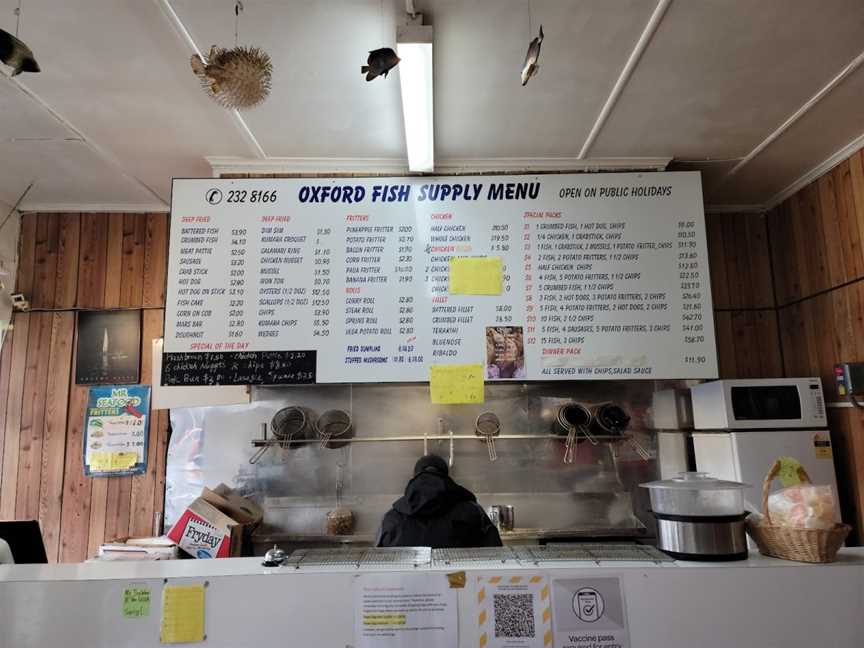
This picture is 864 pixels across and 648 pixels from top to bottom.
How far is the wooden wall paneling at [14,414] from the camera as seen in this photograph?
355cm

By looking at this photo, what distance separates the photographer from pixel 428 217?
2904 mm

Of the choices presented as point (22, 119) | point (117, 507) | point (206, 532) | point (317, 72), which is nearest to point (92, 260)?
point (22, 119)

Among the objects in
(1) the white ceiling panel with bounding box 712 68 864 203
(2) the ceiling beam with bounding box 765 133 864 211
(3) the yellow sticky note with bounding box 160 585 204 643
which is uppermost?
(1) the white ceiling panel with bounding box 712 68 864 203

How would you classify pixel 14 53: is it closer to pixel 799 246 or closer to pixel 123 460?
pixel 123 460

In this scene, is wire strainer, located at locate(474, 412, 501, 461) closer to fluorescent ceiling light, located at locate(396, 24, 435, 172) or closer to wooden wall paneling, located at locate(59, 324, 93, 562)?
fluorescent ceiling light, located at locate(396, 24, 435, 172)

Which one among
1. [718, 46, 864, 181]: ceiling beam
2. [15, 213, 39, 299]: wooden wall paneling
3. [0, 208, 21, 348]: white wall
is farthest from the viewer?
[15, 213, 39, 299]: wooden wall paneling

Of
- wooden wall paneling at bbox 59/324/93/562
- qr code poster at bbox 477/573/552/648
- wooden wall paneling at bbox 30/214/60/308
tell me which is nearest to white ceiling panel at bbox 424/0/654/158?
qr code poster at bbox 477/573/552/648

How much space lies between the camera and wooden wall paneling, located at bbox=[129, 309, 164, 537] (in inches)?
140

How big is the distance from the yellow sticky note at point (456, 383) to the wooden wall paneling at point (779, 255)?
2.38 metres

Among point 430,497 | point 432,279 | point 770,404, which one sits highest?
point 432,279

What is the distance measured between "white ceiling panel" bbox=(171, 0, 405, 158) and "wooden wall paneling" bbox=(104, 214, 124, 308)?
4.71 feet

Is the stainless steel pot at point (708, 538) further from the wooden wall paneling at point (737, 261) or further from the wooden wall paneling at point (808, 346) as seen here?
the wooden wall paneling at point (737, 261)

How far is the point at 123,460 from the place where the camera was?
142 inches

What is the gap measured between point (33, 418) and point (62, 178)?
1.51 metres
